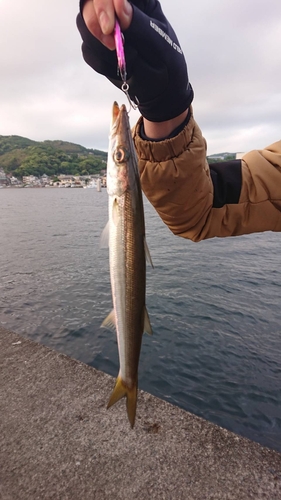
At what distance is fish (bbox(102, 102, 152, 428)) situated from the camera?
6.16 ft

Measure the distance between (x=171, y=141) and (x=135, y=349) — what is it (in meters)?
1.43

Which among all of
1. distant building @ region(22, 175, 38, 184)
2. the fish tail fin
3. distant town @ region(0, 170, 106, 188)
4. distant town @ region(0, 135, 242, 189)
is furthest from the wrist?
distant building @ region(22, 175, 38, 184)

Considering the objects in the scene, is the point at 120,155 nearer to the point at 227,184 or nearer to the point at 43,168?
the point at 227,184

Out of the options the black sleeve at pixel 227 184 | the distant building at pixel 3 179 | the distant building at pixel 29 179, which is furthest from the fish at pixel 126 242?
the distant building at pixel 3 179

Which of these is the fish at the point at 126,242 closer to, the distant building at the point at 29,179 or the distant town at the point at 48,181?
the distant town at the point at 48,181

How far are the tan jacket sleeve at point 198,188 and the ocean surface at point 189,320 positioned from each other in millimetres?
4045

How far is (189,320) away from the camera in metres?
8.64

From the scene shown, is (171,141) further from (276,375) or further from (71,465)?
(276,375)

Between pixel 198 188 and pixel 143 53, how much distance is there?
2.80ft

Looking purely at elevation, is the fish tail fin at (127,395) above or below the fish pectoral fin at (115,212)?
below

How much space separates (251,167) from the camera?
227 centimetres

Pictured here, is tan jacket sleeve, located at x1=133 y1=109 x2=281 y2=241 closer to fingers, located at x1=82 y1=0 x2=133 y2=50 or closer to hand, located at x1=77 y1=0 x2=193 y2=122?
hand, located at x1=77 y1=0 x2=193 y2=122

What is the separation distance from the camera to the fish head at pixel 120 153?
6.07ft

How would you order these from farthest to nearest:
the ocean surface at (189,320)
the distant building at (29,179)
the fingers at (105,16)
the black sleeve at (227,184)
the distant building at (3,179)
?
the distant building at (29,179)
the distant building at (3,179)
the ocean surface at (189,320)
the black sleeve at (227,184)
the fingers at (105,16)
